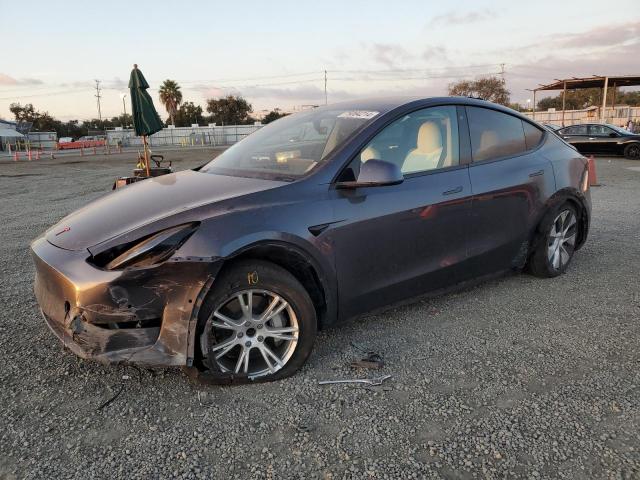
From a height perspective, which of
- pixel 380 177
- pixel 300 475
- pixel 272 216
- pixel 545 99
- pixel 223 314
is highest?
pixel 545 99

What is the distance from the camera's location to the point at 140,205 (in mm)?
2900

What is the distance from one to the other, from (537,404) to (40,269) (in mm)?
2780

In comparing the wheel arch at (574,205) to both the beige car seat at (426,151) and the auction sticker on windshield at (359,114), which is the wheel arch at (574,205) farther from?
the auction sticker on windshield at (359,114)

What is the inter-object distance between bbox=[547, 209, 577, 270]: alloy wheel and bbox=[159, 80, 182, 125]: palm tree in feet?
242

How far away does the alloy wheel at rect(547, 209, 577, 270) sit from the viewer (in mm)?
4328

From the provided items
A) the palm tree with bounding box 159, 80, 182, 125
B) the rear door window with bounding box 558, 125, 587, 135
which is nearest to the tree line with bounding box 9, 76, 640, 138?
the palm tree with bounding box 159, 80, 182, 125

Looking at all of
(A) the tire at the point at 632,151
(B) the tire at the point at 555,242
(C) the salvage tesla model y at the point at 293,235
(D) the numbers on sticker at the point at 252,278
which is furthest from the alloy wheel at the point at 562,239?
(A) the tire at the point at 632,151

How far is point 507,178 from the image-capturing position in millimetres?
3832

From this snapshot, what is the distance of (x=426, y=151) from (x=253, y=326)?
1766 mm

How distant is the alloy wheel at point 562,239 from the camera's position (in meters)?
4.33

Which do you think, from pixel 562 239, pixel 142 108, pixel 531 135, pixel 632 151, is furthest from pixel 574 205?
pixel 632 151

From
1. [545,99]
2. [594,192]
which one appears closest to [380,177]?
[594,192]

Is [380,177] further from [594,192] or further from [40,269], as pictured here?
[594,192]

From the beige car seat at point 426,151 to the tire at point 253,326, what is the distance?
1.23 meters
